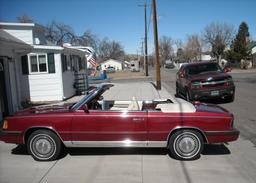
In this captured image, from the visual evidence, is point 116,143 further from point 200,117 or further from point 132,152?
point 200,117

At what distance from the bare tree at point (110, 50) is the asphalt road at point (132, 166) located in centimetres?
10984

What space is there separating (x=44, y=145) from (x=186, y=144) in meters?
2.66

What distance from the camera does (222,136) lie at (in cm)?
526

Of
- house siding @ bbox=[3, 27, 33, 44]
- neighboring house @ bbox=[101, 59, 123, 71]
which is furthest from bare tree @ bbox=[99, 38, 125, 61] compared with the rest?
house siding @ bbox=[3, 27, 33, 44]

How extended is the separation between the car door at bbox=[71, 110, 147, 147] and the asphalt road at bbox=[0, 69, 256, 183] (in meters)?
0.37

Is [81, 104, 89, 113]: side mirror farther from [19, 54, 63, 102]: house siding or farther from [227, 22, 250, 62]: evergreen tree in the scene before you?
[227, 22, 250, 62]: evergreen tree

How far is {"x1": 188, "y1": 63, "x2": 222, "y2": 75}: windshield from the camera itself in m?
13.6

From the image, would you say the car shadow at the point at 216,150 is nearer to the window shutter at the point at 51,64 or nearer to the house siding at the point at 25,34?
the window shutter at the point at 51,64

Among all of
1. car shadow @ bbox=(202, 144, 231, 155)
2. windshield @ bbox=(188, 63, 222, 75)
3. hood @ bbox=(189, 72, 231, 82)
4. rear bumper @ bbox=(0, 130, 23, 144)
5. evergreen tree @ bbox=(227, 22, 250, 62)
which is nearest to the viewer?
rear bumper @ bbox=(0, 130, 23, 144)

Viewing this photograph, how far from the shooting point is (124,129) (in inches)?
210

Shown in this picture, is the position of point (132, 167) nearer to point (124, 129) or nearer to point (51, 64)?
point (124, 129)

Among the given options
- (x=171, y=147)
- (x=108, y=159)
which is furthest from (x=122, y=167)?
(x=171, y=147)

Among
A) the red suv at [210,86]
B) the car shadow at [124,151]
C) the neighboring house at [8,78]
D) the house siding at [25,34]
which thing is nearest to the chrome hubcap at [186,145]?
the car shadow at [124,151]

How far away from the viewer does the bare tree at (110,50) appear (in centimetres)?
11721
